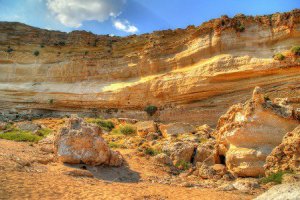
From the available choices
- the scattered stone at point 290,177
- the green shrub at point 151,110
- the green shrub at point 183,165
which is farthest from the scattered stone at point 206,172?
the green shrub at point 151,110

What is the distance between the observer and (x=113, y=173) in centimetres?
1213

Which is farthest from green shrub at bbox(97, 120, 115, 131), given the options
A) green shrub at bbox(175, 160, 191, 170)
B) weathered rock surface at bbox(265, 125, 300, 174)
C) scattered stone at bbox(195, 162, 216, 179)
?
weathered rock surface at bbox(265, 125, 300, 174)

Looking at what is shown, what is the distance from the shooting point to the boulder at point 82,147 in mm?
12250

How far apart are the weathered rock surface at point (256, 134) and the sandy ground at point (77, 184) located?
2313mm

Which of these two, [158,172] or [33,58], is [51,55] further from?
[158,172]

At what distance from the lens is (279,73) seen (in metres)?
23.1

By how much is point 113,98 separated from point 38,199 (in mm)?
21606

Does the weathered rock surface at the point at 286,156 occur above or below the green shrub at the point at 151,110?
below

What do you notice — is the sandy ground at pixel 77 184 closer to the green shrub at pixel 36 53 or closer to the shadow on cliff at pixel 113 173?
the shadow on cliff at pixel 113 173

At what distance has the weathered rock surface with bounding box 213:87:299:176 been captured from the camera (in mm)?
12016

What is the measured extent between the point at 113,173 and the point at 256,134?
16.5 feet

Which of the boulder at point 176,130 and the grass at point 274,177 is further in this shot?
the boulder at point 176,130

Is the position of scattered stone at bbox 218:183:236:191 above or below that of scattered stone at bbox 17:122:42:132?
below

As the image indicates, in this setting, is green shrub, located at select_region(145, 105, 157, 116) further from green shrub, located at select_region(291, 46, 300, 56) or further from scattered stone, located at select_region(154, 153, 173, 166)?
scattered stone, located at select_region(154, 153, 173, 166)
